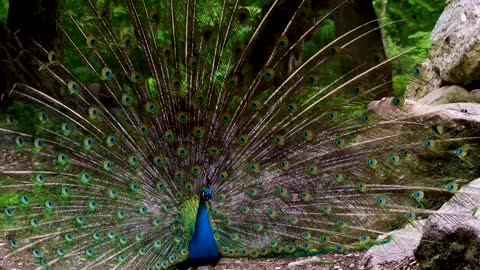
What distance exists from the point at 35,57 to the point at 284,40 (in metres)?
1.86

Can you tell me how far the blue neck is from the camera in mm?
5352

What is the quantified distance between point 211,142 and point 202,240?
2.36 ft

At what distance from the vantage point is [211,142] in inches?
211

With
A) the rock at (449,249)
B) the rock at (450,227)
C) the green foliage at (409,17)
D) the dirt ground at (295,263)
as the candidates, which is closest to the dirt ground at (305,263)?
the dirt ground at (295,263)

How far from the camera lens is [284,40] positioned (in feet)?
17.0

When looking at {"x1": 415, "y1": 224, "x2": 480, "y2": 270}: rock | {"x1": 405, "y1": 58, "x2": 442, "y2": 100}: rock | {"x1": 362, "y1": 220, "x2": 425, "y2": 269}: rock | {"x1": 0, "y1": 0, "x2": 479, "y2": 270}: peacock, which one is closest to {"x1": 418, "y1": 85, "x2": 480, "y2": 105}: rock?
{"x1": 405, "y1": 58, "x2": 442, "y2": 100}: rock

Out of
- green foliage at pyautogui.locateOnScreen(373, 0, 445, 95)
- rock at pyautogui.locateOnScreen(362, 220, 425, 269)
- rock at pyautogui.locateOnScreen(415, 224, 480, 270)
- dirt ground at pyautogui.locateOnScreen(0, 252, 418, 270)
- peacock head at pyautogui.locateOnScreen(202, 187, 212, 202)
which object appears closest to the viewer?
rock at pyautogui.locateOnScreen(415, 224, 480, 270)

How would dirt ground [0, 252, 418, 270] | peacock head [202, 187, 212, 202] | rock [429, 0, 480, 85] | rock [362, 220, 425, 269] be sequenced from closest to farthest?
peacock head [202, 187, 212, 202] < rock [362, 220, 425, 269] < dirt ground [0, 252, 418, 270] < rock [429, 0, 480, 85]

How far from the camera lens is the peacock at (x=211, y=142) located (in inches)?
204

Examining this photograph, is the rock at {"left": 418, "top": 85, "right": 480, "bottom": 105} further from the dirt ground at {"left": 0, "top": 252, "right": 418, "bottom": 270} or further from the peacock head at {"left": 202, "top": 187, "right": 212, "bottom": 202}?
the peacock head at {"left": 202, "top": 187, "right": 212, "bottom": 202}

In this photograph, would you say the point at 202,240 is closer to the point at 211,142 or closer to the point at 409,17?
the point at 211,142

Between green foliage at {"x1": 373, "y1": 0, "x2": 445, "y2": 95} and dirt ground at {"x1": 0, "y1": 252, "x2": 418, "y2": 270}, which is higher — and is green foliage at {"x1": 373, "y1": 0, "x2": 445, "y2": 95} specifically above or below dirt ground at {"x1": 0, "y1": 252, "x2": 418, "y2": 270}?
above

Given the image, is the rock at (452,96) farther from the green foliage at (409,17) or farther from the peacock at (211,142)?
the green foliage at (409,17)

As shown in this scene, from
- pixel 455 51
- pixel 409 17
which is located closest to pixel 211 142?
pixel 455 51
